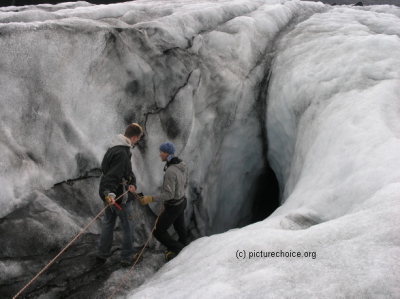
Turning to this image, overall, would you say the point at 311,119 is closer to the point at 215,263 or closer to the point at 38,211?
the point at 215,263

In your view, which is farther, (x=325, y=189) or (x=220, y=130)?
(x=220, y=130)

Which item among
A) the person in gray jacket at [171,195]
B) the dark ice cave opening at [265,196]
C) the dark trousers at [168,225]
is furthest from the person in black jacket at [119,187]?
the dark ice cave opening at [265,196]

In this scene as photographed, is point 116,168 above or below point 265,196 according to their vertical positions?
above

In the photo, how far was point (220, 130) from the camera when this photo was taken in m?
5.20

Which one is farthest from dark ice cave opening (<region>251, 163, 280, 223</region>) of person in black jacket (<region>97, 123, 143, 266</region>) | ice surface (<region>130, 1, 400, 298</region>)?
person in black jacket (<region>97, 123, 143, 266</region>)

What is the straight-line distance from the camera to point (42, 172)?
334 cm

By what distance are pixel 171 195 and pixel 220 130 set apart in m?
2.04

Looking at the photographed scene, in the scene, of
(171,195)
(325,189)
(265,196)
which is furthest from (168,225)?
(265,196)

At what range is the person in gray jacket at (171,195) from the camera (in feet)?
11.1

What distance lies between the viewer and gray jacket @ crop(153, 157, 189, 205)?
338 centimetres

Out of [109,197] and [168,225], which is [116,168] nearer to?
[109,197]

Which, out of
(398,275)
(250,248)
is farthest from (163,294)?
(398,275)

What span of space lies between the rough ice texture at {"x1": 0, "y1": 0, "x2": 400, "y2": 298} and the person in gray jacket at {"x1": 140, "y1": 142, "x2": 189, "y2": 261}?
404mm

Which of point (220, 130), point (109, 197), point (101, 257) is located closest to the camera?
point (109, 197)
